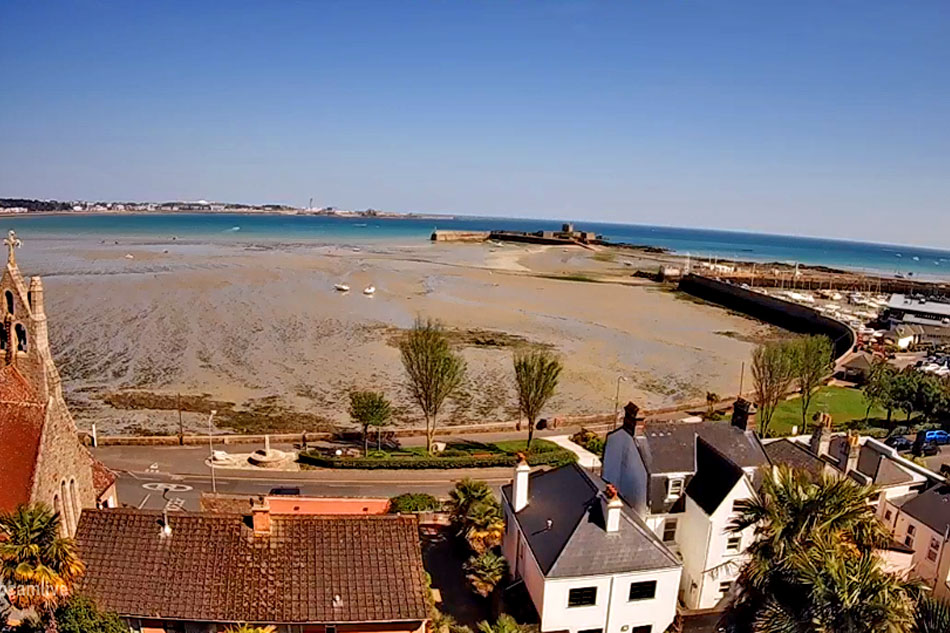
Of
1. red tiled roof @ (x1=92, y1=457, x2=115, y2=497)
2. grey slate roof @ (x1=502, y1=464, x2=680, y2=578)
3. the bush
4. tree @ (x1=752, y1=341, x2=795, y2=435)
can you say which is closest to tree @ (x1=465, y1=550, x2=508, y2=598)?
grey slate roof @ (x1=502, y1=464, x2=680, y2=578)

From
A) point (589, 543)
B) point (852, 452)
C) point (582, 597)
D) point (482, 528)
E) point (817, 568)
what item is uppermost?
point (817, 568)

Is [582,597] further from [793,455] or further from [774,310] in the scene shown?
[774,310]

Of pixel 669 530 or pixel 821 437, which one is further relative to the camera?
pixel 821 437

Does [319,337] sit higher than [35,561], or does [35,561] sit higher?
[35,561]

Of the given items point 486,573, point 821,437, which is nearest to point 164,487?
point 486,573

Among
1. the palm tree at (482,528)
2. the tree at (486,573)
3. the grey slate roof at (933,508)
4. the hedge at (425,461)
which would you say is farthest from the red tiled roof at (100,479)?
the grey slate roof at (933,508)

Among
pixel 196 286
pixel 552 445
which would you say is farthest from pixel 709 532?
pixel 196 286

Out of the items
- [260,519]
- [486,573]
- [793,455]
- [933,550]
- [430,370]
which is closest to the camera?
[260,519]

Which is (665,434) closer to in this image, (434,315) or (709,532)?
(709,532)
